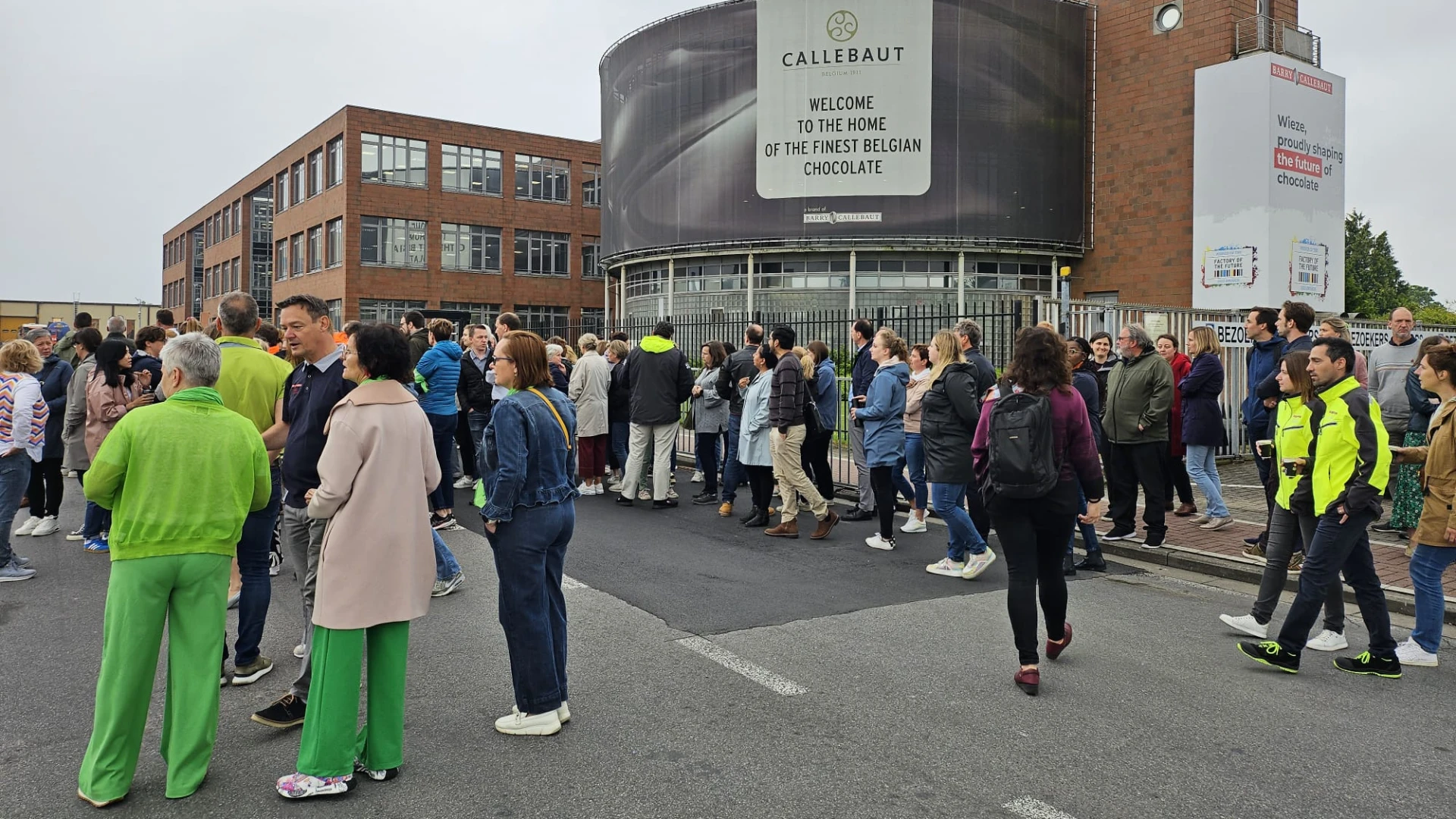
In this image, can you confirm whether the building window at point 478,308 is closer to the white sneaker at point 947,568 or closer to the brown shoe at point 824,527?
the brown shoe at point 824,527

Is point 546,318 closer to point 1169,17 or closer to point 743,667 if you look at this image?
point 1169,17

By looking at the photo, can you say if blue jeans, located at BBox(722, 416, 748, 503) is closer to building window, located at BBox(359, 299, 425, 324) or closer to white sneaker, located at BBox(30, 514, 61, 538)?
white sneaker, located at BBox(30, 514, 61, 538)

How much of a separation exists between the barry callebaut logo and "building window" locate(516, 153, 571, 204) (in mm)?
18925

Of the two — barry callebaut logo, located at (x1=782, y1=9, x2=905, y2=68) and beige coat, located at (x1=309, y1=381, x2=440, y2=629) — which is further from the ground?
barry callebaut logo, located at (x1=782, y1=9, x2=905, y2=68)

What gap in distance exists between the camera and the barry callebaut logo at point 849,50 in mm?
33531

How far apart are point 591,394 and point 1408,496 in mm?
8289

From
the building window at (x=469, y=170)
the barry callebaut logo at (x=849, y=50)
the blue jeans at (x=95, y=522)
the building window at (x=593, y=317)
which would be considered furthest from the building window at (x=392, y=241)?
the blue jeans at (x=95, y=522)

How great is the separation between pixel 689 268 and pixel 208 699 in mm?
35694

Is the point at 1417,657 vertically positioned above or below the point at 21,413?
below

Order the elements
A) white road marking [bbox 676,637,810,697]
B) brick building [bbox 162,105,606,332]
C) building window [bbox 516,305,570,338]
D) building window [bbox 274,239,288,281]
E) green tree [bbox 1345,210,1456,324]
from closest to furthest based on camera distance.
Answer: white road marking [bbox 676,637,810,697]
brick building [bbox 162,105,606,332]
building window [bbox 516,305,570,338]
building window [bbox 274,239,288,281]
green tree [bbox 1345,210,1456,324]

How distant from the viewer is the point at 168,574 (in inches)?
143

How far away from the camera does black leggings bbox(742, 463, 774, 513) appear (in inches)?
379

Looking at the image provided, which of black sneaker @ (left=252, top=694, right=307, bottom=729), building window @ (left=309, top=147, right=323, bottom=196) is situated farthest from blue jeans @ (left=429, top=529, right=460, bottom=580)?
building window @ (left=309, top=147, right=323, bottom=196)

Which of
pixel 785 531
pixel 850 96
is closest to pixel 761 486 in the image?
pixel 785 531
